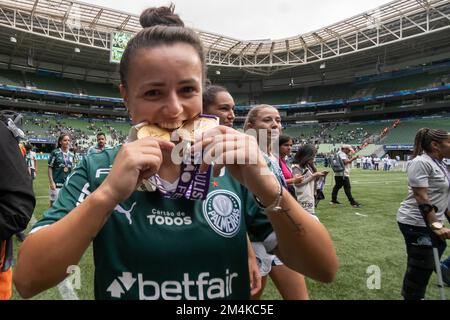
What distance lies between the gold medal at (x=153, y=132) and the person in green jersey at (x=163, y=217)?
0.02 meters

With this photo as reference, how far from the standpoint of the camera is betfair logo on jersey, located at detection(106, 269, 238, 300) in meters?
1.02

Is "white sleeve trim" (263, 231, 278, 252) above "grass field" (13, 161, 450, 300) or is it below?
above

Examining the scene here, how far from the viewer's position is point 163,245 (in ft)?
3.36

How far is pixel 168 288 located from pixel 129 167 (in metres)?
0.42

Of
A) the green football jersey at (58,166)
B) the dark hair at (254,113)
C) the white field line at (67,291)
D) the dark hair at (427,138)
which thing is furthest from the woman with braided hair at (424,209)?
the green football jersey at (58,166)

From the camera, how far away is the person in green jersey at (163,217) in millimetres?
907

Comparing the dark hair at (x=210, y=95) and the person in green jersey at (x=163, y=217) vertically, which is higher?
the dark hair at (x=210, y=95)

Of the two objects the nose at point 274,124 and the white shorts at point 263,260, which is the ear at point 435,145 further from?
the white shorts at point 263,260

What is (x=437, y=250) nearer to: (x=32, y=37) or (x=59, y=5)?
(x=59, y=5)

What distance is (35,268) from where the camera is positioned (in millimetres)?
910

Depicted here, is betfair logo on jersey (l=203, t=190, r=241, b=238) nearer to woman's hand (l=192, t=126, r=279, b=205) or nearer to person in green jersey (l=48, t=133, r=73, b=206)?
woman's hand (l=192, t=126, r=279, b=205)

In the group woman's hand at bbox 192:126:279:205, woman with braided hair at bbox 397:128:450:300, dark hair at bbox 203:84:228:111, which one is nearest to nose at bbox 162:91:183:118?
woman's hand at bbox 192:126:279:205

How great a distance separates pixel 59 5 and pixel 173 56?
31.5 meters
